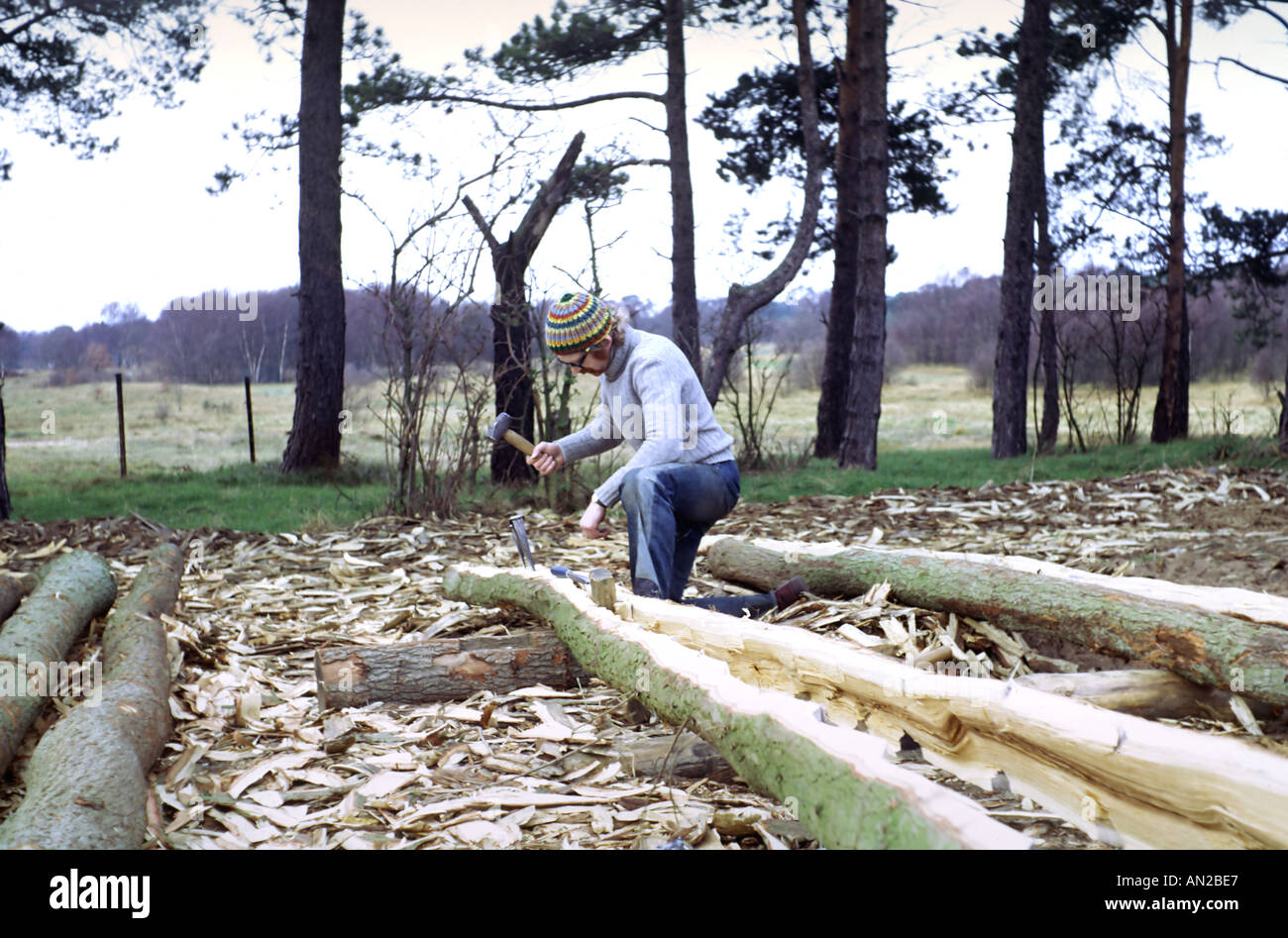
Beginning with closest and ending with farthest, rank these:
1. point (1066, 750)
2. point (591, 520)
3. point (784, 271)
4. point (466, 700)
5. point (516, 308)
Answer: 1. point (1066, 750)
2. point (466, 700)
3. point (591, 520)
4. point (516, 308)
5. point (784, 271)

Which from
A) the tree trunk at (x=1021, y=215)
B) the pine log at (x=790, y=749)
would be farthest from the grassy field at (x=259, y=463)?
the pine log at (x=790, y=749)

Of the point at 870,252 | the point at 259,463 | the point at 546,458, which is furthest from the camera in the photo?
the point at 259,463

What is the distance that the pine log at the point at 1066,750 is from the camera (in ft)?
6.48

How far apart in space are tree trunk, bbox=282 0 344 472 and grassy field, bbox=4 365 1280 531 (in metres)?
0.52

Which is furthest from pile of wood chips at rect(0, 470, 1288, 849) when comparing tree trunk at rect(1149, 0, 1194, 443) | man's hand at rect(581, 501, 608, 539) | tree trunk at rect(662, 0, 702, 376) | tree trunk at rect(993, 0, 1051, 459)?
tree trunk at rect(1149, 0, 1194, 443)

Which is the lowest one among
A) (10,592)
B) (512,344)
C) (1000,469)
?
(10,592)

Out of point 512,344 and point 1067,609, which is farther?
point 512,344

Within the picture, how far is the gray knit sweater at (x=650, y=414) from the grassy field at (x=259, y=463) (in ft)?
11.4

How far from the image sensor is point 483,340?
7.81 meters

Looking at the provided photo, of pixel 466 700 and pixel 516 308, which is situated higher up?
pixel 516 308

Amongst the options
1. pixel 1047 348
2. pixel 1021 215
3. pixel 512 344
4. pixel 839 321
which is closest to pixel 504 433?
pixel 512 344

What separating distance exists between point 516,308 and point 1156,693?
6.27 m

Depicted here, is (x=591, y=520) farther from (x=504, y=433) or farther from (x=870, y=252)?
(x=870, y=252)

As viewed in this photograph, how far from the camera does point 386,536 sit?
7352mm
